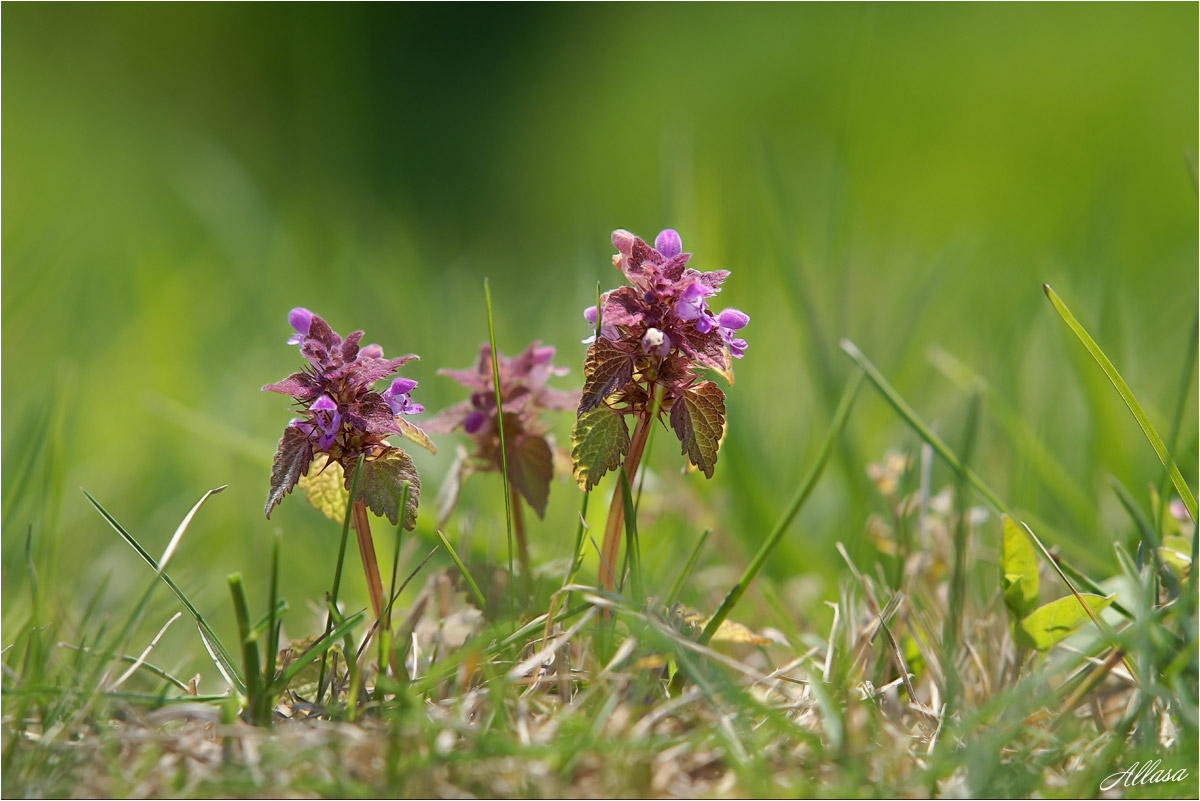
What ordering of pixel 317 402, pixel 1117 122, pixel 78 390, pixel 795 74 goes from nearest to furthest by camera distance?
1. pixel 317 402
2. pixel 78 390
3. pixel 1117 122
4. pixel 795 74

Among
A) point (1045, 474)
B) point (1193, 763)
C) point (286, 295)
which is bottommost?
point (1193, 763)

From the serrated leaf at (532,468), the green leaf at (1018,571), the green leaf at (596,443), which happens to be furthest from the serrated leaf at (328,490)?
the green leaf at (1018,571)

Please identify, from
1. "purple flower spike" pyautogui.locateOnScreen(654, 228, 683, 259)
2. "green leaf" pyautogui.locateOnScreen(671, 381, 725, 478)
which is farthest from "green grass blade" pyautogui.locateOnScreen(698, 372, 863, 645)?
"purple flower spike" pyautogui.locateOnScreen(654, 228, 683, 259)

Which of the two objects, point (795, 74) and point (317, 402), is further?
point (795, 74)

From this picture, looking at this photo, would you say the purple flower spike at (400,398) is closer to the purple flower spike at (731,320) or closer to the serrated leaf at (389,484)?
the serrated leaf at (389,484)

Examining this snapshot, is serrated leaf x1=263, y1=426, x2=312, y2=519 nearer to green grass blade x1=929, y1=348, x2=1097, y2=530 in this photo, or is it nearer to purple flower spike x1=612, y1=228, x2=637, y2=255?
purple flower spike x1=612, y1=228, x2=637, y2=255

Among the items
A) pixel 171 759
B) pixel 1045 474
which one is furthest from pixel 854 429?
pixel 171 759

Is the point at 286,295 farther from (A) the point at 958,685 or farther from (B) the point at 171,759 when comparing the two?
(A) the point at 958,685

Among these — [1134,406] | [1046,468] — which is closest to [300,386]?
[1134,406]

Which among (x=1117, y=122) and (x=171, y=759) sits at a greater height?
(x=1117, y=122)
